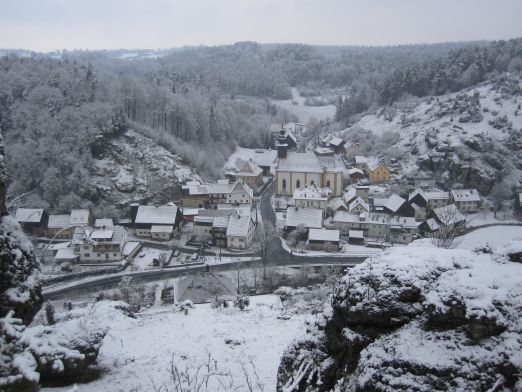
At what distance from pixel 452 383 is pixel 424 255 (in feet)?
7.85

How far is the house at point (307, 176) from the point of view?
171 ft

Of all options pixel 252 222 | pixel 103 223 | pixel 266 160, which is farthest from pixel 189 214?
pixel 266 160

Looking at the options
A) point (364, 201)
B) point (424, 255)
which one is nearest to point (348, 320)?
point (424, 255)

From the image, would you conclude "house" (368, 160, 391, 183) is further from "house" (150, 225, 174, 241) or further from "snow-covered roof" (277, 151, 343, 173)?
"house" (150, 225, 174, 241)

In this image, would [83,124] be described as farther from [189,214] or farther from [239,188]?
[239,188]

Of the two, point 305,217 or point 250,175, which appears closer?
point 305,217

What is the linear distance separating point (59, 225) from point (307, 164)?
2874 cm

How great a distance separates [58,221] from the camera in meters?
41.5

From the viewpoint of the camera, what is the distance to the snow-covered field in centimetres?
1196

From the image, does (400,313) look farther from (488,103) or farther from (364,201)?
(488,103)

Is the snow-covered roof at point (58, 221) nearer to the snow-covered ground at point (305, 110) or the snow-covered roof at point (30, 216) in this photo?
the snow-covered roof at point (30, 216)

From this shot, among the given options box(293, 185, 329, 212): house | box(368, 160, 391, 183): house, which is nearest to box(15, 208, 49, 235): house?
box(293, 185, 329, 212): house

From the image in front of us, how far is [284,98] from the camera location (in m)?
120

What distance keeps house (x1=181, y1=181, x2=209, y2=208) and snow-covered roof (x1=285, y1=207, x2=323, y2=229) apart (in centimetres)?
1124
